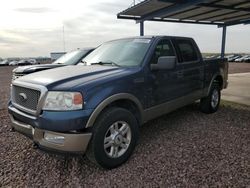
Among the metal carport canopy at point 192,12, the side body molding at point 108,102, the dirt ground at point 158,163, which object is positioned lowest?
the dirt ground at point 158,163

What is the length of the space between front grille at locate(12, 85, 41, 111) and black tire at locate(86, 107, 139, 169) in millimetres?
849

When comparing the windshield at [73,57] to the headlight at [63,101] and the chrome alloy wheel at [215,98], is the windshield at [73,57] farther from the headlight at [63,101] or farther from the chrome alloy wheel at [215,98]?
the headlight at [63,101]

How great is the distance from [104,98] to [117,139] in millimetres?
649

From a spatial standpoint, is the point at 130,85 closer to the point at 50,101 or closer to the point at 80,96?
the point at 80,96

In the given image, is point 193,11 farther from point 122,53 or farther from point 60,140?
point 60,140

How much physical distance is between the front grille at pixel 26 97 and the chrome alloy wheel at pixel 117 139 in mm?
1033

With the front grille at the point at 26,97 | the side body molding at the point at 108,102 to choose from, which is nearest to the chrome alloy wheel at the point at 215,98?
the side body molding at the point at 108,102

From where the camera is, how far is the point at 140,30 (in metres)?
11.7

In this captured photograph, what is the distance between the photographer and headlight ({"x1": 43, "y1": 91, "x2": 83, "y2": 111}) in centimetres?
301

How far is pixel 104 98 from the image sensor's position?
3.22 m

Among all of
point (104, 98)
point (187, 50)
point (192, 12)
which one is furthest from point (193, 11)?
point (104, 98)

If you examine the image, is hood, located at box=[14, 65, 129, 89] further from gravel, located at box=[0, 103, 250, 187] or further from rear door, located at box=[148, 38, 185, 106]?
gravel, located at box=[0, 103, 250, 187]

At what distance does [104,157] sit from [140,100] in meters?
1.05

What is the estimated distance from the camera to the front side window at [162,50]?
4.26 m
